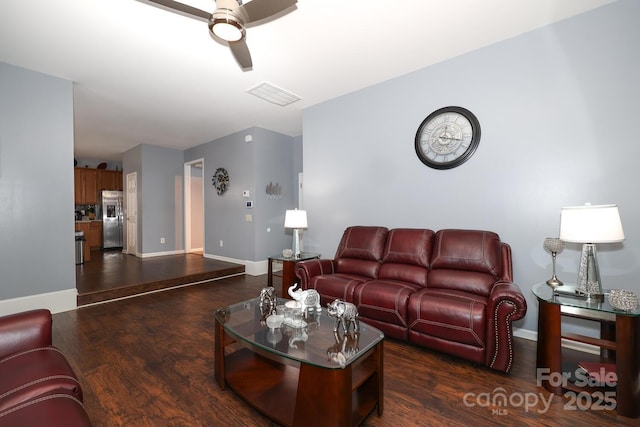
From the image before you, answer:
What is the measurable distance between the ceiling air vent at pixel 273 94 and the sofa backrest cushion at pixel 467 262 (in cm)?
278

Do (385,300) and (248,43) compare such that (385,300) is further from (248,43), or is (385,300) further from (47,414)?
(248,43)

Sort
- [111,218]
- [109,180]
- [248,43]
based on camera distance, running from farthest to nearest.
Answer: [109,180] < [111,218] < [248,43]

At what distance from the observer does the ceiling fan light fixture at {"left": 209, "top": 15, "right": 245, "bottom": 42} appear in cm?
177

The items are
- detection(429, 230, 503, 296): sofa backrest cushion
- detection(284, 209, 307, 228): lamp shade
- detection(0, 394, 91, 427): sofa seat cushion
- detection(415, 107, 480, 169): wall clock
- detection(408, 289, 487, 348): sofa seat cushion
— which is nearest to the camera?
detection(0, 394, 91, 427): sofa seat cushion

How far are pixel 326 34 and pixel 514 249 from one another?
273 cm

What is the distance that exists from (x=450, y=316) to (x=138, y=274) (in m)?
4.69

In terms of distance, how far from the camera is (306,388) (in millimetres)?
1342

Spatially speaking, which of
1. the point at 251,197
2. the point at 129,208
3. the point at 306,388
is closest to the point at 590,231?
the point at 306,388

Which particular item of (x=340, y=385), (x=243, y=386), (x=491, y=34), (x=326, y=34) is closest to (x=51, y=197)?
(x=243, y=386)

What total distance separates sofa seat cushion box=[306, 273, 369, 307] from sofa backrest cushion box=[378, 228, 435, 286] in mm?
311

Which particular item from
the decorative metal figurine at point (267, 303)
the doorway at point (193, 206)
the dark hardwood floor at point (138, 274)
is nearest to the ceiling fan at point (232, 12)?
the decorative metal figurine at point (267, 303)

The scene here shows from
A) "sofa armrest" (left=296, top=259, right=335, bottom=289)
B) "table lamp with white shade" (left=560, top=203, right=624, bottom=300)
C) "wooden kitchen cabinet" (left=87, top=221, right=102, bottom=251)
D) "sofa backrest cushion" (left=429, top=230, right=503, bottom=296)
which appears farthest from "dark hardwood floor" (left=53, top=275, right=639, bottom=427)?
"wooden kitchen cabinet" (left=87, top=221, right=102, bottom=251)

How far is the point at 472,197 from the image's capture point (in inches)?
112

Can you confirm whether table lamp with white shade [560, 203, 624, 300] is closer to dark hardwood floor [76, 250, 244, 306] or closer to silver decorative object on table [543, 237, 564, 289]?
silver decorative object on table [543, 237, 564, 289]
